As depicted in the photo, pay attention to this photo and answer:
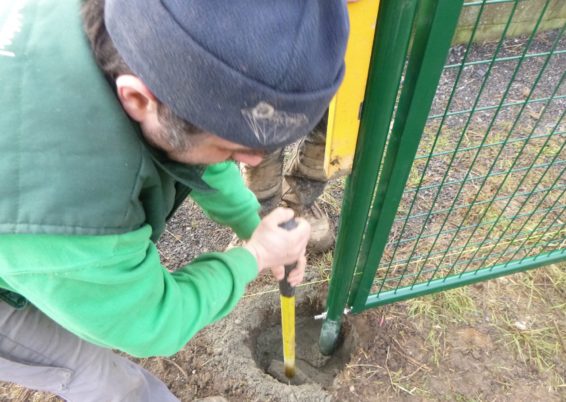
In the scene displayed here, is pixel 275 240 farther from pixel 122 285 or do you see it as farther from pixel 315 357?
pixel 315 357

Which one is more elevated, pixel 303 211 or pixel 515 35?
pixel 515 35

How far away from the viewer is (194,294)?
106 centimetres

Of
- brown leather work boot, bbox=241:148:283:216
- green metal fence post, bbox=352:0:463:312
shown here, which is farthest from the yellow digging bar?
brown leather work boot, bbox=241:148:283:216

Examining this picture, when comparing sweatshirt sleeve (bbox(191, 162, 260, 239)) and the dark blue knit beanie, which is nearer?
the dark blue knit beanie

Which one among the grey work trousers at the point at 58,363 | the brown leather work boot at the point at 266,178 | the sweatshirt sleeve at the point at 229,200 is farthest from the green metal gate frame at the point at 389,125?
the grey work trousers at the point at 58,363

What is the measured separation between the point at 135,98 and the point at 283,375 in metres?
1.51

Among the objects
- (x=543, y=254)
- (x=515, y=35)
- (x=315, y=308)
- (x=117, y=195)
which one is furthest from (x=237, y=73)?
(x=515, y=35)

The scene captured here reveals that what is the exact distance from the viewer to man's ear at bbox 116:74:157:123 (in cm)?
72

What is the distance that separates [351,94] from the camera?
1028 millimetres

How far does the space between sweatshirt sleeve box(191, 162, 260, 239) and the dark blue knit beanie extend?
1.98ft

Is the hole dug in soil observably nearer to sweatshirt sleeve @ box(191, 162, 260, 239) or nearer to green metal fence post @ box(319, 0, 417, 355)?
green metal fence post @ box(319, 0, 417, 355)

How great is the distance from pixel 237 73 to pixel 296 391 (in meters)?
1.41

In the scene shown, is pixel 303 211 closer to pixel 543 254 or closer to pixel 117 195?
pixel 543 254

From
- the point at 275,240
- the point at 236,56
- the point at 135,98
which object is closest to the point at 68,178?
the point at 135,98
